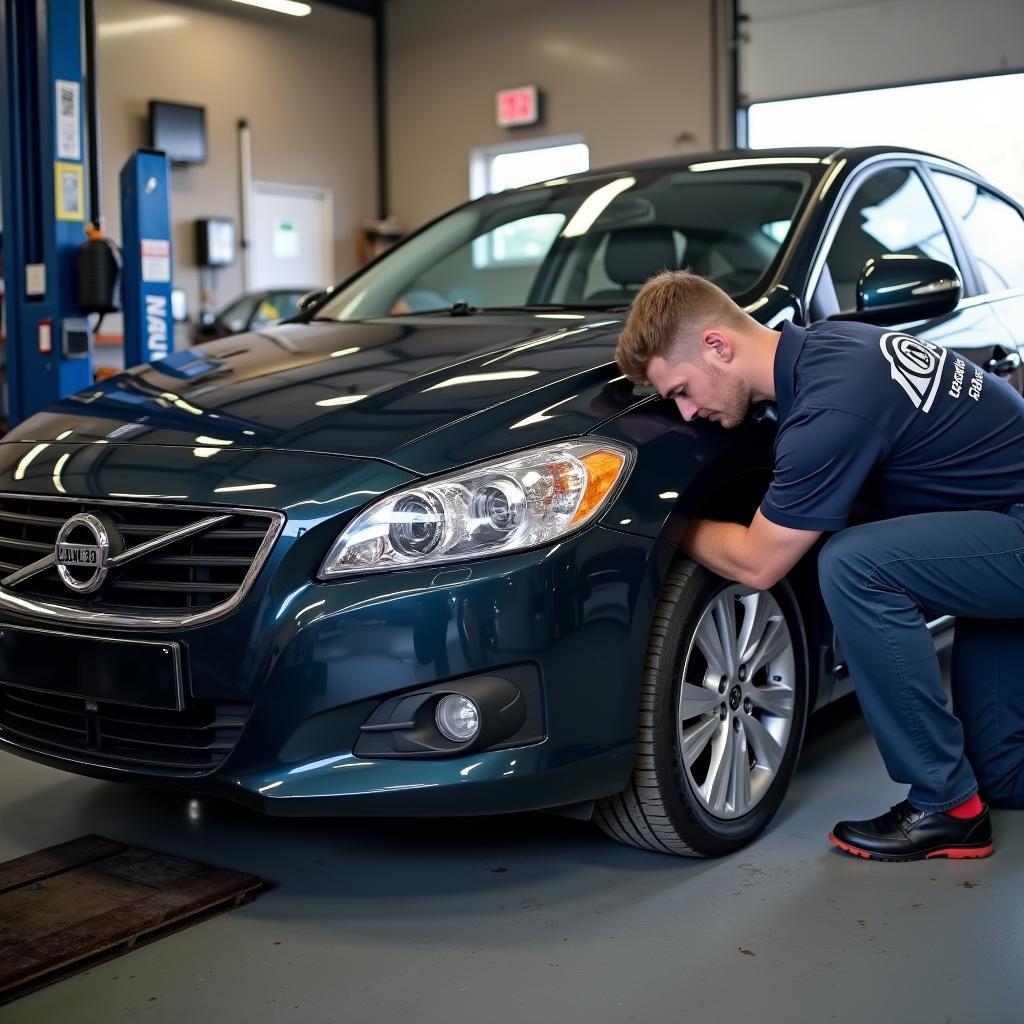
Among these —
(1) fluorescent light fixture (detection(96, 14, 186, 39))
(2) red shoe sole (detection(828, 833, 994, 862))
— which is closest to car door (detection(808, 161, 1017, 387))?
(2) red shoe sole (detection(828, 833, 994, 862))

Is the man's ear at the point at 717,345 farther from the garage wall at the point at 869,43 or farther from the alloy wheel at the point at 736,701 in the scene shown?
the garage wall at the point at 869,43

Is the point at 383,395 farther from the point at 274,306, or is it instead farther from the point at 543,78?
the point at 543,78

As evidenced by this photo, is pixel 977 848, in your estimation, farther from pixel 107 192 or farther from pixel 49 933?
pixel 107 192

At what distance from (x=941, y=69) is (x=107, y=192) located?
6.89 meters

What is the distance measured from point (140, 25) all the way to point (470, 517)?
1123 centimetres

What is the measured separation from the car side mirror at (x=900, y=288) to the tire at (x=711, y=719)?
553 millimetres

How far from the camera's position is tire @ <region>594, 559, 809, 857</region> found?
1932 millimetres

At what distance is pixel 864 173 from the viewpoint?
8.85ft

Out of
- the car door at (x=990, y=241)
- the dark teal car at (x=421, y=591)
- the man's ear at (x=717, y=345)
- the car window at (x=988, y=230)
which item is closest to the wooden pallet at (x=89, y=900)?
the dark teal car at (x=421, y=591)

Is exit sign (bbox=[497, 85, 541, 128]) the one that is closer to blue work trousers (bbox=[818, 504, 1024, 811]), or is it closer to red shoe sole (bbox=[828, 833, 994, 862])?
blue work trousers (bbox=[818, 504, 1024, 811])

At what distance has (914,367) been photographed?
6.70ft

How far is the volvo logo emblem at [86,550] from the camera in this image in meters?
1.89

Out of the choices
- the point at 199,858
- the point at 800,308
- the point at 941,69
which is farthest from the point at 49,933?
the point at 941,69

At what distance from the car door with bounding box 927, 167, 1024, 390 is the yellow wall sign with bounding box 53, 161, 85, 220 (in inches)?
120
